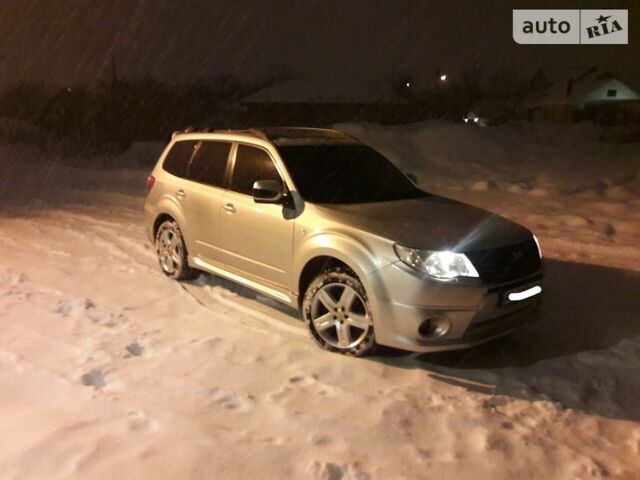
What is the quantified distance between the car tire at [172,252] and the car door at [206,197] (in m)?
0.24

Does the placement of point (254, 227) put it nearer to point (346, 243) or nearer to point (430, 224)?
point (346, 243)

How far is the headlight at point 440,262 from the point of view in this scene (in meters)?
4.49

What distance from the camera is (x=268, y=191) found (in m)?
5.32

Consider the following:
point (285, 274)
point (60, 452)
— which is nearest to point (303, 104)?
point (285, 274)

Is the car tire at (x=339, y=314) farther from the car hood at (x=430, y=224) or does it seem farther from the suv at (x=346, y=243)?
the car hood at (x=430, y=224)

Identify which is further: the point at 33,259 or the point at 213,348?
the point at 33,259

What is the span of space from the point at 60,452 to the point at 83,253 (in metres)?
4.90

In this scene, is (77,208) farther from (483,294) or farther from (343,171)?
(483,294)

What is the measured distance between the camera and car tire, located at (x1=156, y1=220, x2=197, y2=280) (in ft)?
21.9

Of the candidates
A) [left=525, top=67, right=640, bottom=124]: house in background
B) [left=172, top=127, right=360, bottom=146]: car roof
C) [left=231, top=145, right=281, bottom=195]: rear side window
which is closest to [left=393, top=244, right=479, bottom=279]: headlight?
[left=231, top=145, right=281, bottom=195]: rear side window

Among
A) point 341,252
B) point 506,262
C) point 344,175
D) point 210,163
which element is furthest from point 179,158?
point 506,262

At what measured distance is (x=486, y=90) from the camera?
33.1 meters

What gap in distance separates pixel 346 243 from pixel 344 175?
1155 millimetres

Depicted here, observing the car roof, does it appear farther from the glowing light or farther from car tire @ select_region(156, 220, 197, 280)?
the glowing light
